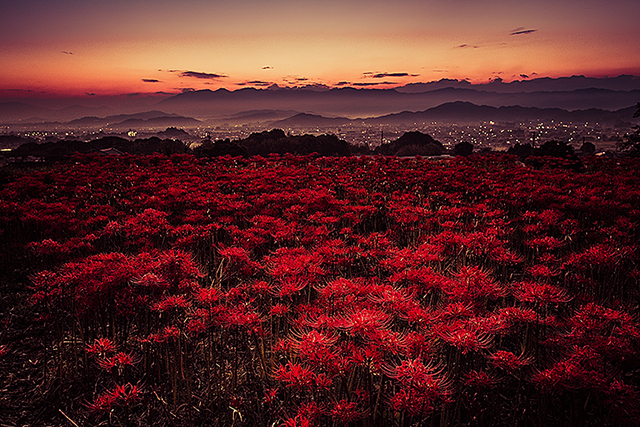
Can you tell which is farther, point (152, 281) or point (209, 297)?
point (152, 281)

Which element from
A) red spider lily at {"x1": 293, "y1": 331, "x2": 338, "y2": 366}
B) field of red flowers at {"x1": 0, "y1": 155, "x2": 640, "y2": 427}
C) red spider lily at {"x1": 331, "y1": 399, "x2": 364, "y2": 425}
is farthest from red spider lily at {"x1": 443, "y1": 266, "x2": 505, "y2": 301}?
red spider lily at {"x1": 331, "y1": 399, "x2": 364, "y2": 425}

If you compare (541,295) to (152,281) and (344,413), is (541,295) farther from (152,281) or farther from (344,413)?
(152,281)

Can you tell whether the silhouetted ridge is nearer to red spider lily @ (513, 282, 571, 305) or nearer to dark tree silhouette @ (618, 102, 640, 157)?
dark tree silhouette @ (618, 102, 640, 157)

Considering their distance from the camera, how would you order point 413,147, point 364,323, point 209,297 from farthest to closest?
point 413,147 < point 209,297 < point 364,323

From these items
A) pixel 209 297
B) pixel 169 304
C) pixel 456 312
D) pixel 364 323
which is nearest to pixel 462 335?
pixel 456 312

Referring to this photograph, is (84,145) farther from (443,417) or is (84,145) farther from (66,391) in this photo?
(443,417)

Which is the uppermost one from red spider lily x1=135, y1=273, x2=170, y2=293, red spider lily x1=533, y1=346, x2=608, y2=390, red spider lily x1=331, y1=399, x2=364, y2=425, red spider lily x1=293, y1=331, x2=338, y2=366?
red spider lily x1=135, y1=273, x2=170, y2=293

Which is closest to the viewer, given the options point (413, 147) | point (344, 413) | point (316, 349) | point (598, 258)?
point (344, 413)

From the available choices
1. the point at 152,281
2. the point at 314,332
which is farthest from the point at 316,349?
the point at 152,281

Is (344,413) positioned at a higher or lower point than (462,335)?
lower

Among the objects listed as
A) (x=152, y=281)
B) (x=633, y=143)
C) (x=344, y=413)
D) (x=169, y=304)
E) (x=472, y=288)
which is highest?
(x=633, y=143)

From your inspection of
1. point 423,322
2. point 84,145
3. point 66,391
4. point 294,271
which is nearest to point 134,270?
point 66,391

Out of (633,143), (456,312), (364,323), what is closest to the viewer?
(364,323)

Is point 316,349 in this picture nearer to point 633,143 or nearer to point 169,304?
point 169,304
